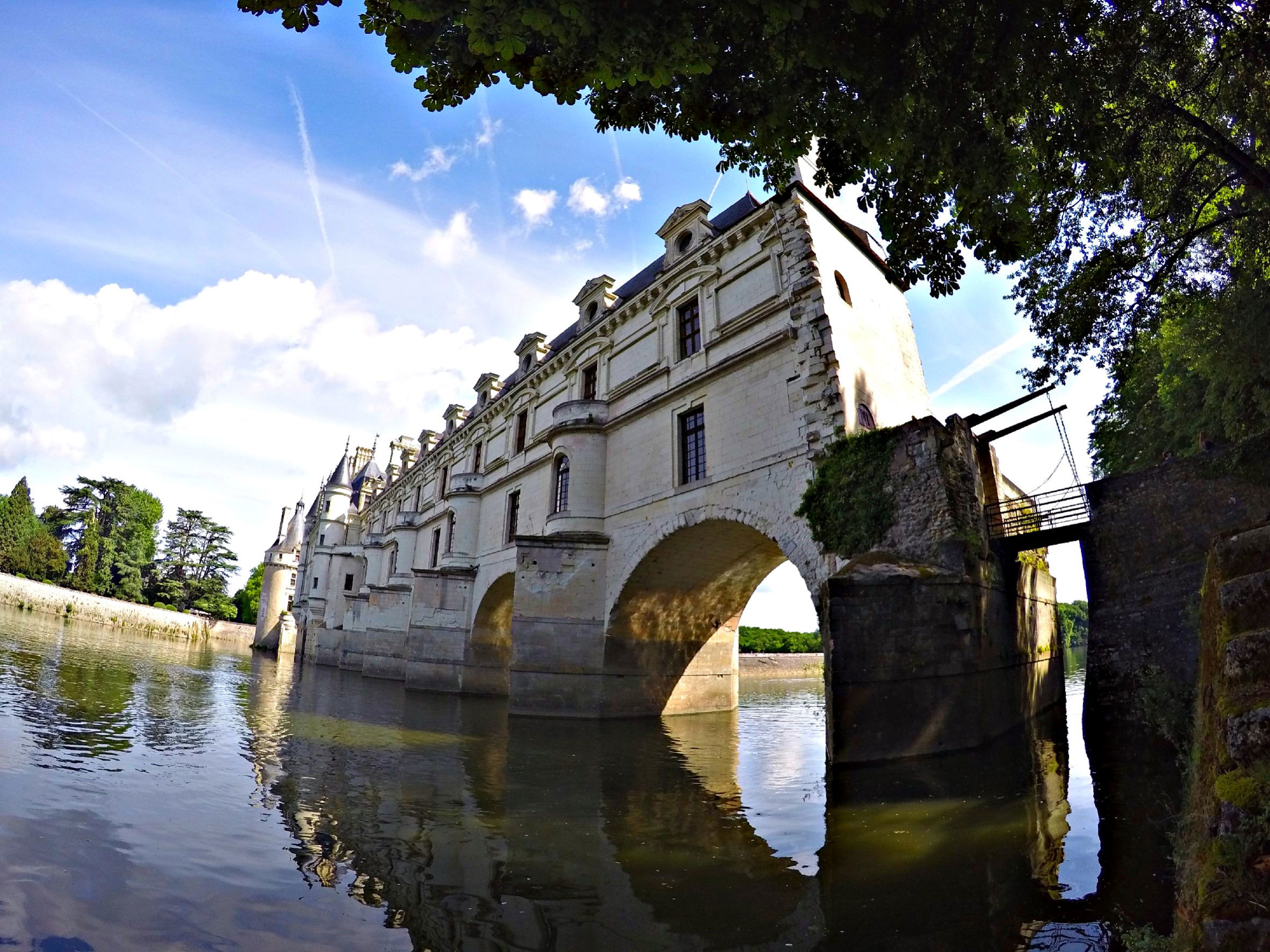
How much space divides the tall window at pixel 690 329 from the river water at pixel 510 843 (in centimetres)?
958

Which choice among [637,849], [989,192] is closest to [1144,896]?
[637,849]

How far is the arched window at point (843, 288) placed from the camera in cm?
1469

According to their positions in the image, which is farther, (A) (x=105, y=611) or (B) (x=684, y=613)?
(A) (x=105, y=611)

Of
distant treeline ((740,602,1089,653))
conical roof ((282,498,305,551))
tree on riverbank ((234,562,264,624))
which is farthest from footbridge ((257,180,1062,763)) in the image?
tree on riverbank ((234,562,264,624))

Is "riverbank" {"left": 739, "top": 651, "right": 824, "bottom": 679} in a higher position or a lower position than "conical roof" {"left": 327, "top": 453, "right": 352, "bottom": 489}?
lower

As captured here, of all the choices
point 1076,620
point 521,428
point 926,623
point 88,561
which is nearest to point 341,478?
point 88,561

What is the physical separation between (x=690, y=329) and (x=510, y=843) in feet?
43.7

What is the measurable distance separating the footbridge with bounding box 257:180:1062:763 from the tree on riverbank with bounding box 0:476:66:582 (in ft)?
160

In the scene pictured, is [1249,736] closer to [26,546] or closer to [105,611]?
[105,611]

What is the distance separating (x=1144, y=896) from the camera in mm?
4559

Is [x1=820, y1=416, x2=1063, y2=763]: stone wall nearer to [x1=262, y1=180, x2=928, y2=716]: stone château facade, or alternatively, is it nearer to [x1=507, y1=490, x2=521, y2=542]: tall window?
[x1=262, y1=180, x2=928, y2=716]: stone château facade

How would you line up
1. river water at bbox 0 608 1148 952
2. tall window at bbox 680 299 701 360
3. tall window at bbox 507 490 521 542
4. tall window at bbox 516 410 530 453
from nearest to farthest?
river water at bbox 0 608 1148 952 < tall window at bbox 680 299 701 360 < tall window at bbox 507 490 521 542 < tall window at bbox 516 410 530 453

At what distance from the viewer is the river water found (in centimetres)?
414

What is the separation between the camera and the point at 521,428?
24859 millimetres
